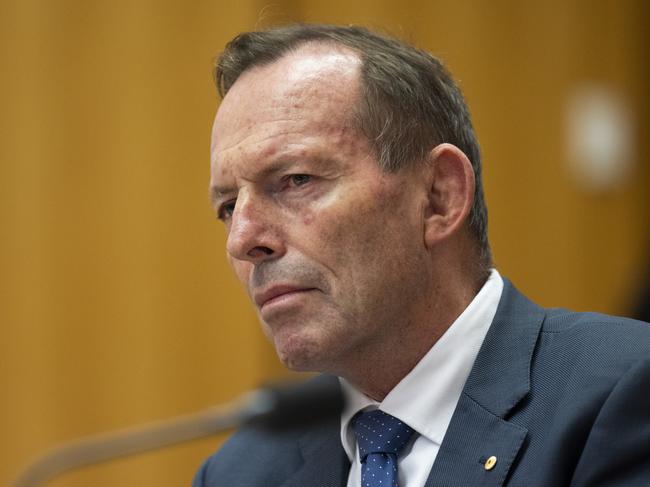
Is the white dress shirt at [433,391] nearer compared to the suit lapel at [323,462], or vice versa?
the white dress shirt at [433,391]

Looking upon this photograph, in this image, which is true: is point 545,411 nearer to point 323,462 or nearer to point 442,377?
point 442,377

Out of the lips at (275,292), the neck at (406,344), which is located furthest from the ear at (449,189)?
the lips at (275,292)

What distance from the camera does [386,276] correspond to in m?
2.19

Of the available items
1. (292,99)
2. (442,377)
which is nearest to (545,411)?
(442,377)

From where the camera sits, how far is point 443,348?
7.34 ft

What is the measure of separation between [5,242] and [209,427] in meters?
2.70

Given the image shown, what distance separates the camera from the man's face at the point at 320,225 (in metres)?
2.14

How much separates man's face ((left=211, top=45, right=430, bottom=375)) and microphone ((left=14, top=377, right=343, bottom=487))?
1.54ft

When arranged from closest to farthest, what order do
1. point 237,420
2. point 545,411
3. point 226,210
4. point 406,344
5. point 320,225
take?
point 237,420 → point 545,411 → point 320,225 → point 406,344 → point 226,210

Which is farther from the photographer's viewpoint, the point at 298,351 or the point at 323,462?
the point at 323,462

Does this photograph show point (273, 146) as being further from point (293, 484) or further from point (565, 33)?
point (565, 33)

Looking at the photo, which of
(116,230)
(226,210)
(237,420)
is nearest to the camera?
(237,420)

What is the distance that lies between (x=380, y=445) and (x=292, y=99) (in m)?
0.80

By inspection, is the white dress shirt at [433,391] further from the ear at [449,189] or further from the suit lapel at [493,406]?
the ear at [449,189]
